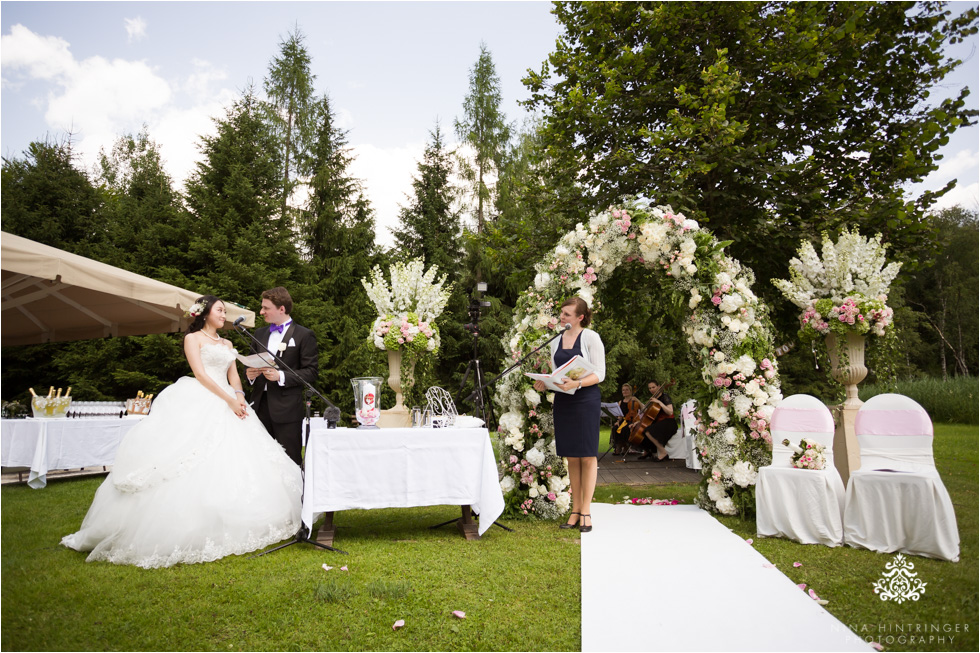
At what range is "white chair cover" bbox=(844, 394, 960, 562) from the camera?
373 cm

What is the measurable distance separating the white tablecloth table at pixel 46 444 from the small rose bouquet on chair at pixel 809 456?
6.91m

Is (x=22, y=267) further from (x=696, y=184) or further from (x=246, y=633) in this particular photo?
(x=696, y=184)

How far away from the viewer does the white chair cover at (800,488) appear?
172 inches

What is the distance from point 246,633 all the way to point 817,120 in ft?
31.3

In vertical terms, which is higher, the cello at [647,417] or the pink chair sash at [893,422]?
the pink chair sash at [893,422]

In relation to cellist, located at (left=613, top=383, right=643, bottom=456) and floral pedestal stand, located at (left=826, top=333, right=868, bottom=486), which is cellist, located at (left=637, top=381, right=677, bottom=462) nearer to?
cellist, located at (left=613, top=383, right=643, bottom=456)

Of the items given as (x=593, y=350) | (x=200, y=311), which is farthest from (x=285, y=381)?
(x=593, y=350)

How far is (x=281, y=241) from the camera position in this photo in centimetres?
1512

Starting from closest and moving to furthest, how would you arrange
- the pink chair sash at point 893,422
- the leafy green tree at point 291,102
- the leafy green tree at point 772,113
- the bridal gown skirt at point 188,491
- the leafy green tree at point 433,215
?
the bridal gown skirt at point 188,491 → the pink chair sash at point 893,422 → the leafy green tree at point 772,113 → the leafy green tree at point 291,102 → the leafy green tree at point 433,215

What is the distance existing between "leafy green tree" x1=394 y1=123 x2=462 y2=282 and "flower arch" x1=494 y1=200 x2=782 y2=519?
12.4 meters

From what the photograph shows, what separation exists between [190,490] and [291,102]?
16.1m

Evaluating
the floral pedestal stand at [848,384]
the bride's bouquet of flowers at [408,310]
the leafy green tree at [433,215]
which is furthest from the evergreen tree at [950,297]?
the leafy green tree at [433,215]

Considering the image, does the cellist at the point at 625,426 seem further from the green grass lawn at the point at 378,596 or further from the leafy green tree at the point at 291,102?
the leafy green tree at the point at 291,102

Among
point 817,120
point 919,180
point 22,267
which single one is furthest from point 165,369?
point 919,180
